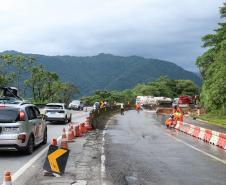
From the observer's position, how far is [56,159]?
1124cm

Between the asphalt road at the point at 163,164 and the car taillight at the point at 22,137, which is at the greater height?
the car taillight at the point at 22,137

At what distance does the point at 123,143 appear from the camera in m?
21.2

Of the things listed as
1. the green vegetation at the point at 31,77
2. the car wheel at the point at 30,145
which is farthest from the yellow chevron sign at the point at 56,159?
the green vegetation at the point at 31,77

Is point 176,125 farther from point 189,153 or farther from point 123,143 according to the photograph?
point 189,153

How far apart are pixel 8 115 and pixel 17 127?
60cm

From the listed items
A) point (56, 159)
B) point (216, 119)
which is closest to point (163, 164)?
point (56, 159)

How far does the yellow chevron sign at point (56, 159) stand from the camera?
11242 mm

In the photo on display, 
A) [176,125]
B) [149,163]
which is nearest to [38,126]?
[149,163]

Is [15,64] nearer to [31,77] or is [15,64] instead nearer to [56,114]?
[31,77]

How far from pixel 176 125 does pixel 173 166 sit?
787 inches

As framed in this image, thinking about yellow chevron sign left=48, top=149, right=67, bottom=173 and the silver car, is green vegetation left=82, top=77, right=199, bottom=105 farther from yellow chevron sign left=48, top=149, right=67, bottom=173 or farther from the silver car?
yellow chevron sign left=48, top=149, right=67, bottom=173

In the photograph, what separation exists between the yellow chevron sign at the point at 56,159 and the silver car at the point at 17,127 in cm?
379

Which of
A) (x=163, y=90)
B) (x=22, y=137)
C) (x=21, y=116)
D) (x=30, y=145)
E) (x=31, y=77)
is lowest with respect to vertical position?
(x=30, y=145)

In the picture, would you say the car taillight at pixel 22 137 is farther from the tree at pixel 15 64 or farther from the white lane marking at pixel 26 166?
the tree at pixel 15 64
